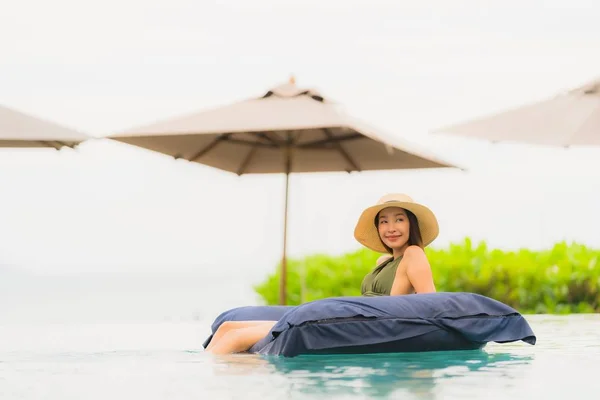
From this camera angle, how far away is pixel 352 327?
6.70 m

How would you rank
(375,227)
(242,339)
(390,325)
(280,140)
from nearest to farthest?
(390,325) < (242,339) < (375,227) < (280,140)

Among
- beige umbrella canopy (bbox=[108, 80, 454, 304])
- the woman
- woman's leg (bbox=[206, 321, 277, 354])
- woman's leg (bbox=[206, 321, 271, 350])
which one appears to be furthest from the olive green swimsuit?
beige umbrella canopy (bbox=[108, 80, 454, 304])

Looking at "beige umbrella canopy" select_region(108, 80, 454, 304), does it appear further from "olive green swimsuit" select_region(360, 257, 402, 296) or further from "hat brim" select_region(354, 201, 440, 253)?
"olive green swimsuit" select_region(360, 257, 402, 296)

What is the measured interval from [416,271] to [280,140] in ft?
13.6

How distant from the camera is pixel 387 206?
23.3ft

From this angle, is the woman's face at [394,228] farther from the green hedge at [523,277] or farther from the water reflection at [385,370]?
the green hedge at [523,277]

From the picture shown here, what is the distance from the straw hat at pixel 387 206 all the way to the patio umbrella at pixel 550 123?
375cm

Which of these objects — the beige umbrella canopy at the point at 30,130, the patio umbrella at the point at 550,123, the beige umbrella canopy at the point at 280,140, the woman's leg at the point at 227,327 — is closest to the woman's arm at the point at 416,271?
the woman's leg at the point at 227,327

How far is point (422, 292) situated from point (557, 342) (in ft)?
7.51

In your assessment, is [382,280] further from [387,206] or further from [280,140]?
[280,140]

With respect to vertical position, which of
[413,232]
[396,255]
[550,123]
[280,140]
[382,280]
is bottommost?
[382,280]

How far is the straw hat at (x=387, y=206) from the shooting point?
7.05 meters

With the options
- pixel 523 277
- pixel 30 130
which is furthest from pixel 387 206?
pixel 523 277

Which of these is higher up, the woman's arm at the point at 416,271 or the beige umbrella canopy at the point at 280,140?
the beige umbrella canopy at the point at 280,140
